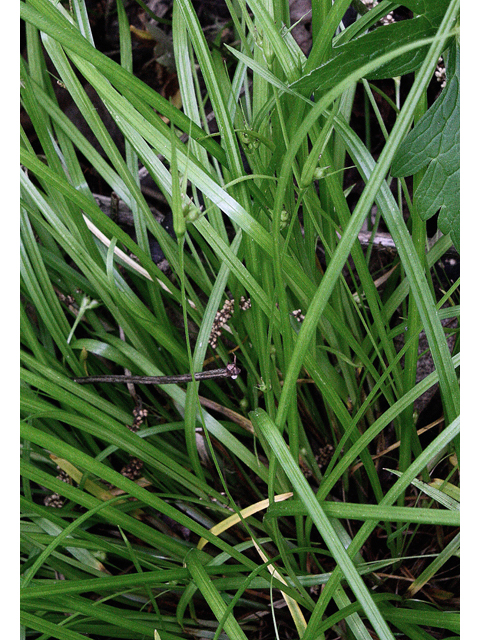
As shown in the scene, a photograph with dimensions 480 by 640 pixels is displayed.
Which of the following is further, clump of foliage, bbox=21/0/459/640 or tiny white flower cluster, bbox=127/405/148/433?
tiny white flower cluster, bbox=127/405/148/433

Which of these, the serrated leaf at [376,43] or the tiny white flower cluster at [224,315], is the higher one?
the serrated leaf at [376,43]

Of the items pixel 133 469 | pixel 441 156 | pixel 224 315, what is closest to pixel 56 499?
pixel 133 469

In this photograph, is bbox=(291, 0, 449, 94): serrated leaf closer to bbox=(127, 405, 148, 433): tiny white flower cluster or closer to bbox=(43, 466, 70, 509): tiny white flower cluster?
bbox=(127, 405, 148, 433): tiny white flower cluster

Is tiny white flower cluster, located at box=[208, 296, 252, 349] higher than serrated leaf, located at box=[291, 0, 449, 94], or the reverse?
serrated leaf, located at box=[291, 0, 449, 94]

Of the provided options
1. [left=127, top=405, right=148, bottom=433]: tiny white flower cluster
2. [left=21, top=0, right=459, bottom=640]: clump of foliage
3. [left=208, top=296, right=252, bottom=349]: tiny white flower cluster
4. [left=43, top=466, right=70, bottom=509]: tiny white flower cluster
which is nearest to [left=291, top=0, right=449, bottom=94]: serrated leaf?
[left=21, top=0, right=459, bottom=640]: clump of foliage

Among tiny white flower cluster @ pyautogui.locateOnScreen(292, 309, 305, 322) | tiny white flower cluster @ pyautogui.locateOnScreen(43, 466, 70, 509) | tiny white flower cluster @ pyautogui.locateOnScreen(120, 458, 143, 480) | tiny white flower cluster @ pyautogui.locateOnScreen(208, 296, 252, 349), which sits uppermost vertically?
tiny white flower cluster @ pyautogui.locateOnScreen(208, 296, 252, 349)

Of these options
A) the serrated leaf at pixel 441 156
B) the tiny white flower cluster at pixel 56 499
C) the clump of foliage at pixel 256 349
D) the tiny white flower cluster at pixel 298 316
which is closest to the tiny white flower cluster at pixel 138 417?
the clump of foliage at pixel 256 349

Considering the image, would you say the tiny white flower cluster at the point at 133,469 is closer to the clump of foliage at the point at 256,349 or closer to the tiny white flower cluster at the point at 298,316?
the clump of foliage at the point at 256,349
